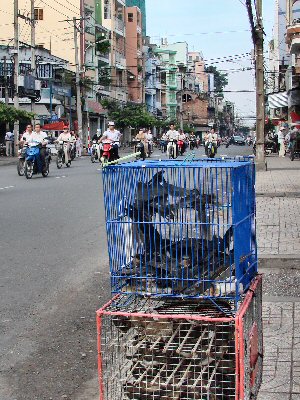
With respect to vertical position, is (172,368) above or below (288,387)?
above

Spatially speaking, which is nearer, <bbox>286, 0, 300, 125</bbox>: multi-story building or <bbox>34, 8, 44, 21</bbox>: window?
<bbox>286, 0, 300, 125</bbox>: multi-story building

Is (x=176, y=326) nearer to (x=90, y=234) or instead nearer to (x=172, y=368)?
(x=172, y=368)

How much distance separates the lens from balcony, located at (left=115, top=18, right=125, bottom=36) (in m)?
76.2

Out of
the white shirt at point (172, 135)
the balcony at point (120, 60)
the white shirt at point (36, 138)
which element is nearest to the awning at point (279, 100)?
the white shirt at point (172, 135)

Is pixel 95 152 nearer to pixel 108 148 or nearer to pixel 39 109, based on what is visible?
pixel 108 148

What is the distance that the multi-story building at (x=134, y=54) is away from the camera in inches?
3374

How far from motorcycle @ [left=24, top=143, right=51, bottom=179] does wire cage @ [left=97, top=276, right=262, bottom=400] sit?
1822 centimetres

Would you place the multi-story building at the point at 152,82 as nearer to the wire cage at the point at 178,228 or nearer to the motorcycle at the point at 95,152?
the motorcycle at the point at 95,152

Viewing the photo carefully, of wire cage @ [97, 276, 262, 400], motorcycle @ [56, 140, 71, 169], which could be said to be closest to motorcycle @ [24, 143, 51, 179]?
motorcycle @ [56, 140, 71, 169]

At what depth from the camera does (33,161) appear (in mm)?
21891

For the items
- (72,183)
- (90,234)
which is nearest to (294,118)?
(72,183)

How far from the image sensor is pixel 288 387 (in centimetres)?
439

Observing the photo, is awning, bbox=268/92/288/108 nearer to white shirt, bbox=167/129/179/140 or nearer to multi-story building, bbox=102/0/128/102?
white shirt, bbox=167/129/179/140

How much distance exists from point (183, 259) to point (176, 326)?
0.35 metres
